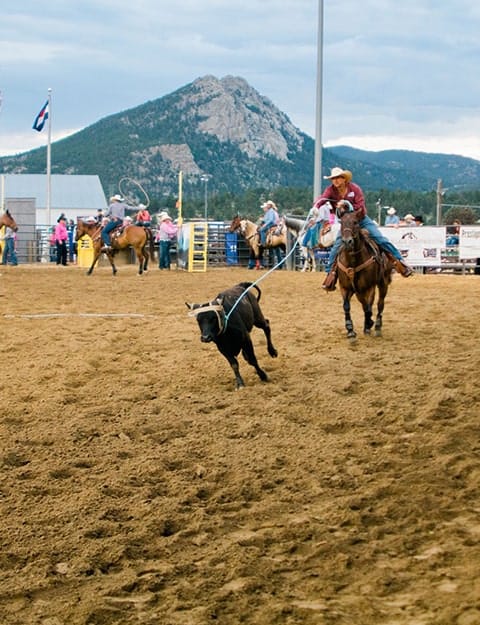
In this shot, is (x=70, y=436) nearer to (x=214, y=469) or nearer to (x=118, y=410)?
(x=118, y=410)

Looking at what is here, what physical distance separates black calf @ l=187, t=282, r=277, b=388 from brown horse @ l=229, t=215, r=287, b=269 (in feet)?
65.2

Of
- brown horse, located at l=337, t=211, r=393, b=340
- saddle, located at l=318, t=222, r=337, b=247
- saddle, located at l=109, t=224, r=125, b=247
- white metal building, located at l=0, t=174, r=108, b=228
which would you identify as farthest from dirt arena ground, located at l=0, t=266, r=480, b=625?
white metal building, located at l=0, t=174, r=108, b=228

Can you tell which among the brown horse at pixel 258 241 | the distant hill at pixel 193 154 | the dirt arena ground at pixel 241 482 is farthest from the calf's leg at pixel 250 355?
the distant hill at pixel 193 154

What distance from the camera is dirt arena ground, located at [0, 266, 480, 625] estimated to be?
4.27 meters

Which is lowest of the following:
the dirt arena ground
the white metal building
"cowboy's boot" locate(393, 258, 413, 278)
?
the dirt arena ground

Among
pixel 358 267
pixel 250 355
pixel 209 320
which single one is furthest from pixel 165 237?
pixel 209 320

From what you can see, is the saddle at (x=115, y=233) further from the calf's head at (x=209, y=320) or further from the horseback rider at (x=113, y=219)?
the calf's head at (x=209, y=320)

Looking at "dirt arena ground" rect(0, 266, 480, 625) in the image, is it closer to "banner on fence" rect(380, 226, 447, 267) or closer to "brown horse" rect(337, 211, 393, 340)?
"brown horse" rect(337, 211, 393, 340)

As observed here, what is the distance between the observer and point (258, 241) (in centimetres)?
2972

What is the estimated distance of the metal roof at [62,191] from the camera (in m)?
76.7

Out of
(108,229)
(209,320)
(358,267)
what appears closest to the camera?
(209,320)

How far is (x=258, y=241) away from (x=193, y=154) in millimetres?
146207

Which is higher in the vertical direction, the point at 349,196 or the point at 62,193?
the point at 62,193

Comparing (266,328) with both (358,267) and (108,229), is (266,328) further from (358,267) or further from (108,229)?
(108,229)
